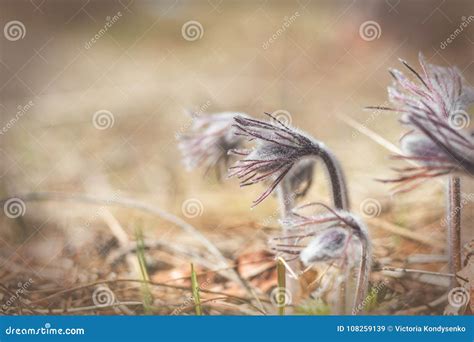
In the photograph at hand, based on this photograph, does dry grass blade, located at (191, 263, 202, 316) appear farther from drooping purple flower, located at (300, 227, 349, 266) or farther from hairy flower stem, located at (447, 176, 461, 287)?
hairy flower stem, located at (447, 176, 461, 287)

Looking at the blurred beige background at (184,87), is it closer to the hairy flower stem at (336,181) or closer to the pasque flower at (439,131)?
the pasque flower at (439,131)

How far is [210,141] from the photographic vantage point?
1.73 m

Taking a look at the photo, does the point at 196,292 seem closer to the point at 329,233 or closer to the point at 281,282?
the point at 281,282

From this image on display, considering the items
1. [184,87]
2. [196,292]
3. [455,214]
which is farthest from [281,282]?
[184,87]

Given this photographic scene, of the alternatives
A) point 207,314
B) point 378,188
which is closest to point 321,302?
point 207,314

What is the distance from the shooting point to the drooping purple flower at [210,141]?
1.71 metres

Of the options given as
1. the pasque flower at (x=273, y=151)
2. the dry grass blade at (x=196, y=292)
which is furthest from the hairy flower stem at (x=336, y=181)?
the dry grass blade at (x=196, y=292)

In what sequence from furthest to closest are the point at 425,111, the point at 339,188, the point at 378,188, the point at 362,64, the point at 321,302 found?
the point at 378,188, the point at 362,64, the point at 321,302, the point at 339,188, the point at 425,111

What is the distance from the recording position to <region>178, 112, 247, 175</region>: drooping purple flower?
67.4 inches

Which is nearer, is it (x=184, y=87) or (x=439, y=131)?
(x=439, y=131)

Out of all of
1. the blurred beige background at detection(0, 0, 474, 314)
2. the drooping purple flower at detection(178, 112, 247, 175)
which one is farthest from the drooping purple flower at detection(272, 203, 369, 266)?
the blurred beige background at detection(0, 0, 474, 314)

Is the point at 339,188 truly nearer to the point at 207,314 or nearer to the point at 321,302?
the point at 321,302

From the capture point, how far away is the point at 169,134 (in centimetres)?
233

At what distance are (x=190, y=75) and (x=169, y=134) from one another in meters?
0.27
